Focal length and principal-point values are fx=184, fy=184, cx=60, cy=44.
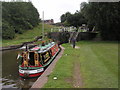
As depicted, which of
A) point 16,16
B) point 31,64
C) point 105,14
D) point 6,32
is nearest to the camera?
point 31,64

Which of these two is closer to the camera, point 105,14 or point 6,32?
point 105,14

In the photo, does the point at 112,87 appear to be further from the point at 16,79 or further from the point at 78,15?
the point at 78,15

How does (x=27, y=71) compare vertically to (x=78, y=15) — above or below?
below

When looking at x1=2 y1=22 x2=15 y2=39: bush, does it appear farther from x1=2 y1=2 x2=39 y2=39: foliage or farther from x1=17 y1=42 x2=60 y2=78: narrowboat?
x1=17 y1=42 x2=60 y2=78: narrowboat

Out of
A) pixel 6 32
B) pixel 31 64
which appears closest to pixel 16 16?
pixel 6 32

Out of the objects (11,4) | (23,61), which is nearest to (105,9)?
(23,61)

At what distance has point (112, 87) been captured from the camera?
8.53 m

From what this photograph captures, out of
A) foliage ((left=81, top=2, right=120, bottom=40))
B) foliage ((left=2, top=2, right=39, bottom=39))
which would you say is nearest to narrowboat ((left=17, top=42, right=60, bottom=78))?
foliage ((left=81, top=2, right=120, bottom=40))

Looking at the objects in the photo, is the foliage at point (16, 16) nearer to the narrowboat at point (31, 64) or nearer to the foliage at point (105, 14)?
the foliage at point (105, 14)

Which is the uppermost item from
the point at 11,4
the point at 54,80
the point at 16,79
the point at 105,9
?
the point at 11,4

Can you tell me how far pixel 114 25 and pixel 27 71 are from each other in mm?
23074

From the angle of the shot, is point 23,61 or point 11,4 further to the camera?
point 11,4

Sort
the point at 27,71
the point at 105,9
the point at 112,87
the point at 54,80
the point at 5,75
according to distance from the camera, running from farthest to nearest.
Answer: the point at 105,9, the point at 5,75, the point at 27,71, the point at 54,80, the point at 112,87

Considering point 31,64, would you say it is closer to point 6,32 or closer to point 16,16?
point 6,32
